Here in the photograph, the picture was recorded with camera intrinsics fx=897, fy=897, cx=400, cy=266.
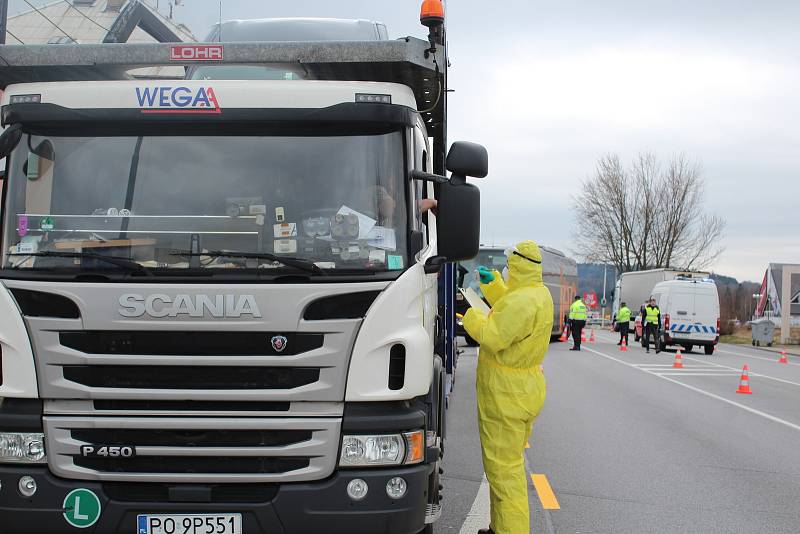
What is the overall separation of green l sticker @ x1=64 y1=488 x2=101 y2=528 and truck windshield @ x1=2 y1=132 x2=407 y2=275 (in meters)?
1.10

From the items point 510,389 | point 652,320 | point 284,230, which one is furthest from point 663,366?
point 284,230

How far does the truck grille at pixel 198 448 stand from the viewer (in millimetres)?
4340

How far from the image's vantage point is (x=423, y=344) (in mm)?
4527

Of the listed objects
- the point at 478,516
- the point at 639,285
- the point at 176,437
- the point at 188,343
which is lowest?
the point at 478,516

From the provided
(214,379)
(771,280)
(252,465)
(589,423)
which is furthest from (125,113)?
(771,280)

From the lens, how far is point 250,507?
430 cm

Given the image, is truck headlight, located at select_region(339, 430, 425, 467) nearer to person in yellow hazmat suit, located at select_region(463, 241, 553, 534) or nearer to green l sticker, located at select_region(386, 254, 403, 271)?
green l sticker, located at select_region(386, 254, 403, 271)

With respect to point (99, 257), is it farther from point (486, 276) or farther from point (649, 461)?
point (649, 461)

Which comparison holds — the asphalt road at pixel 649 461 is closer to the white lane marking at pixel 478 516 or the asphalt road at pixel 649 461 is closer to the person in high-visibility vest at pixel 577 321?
the white lane marking at pixel 478 516

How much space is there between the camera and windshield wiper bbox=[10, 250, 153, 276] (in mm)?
4453

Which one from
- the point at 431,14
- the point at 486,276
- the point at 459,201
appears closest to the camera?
the point at 459,201

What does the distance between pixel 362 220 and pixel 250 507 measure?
1.52 meters

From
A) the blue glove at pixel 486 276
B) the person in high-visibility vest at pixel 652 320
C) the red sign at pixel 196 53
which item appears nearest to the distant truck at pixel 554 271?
the person in high-visibility vest at pixel 652 320

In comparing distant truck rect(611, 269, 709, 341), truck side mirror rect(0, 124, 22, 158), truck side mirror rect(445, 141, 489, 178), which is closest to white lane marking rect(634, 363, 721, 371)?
distant truck rect(611, 269, 709, 341)
